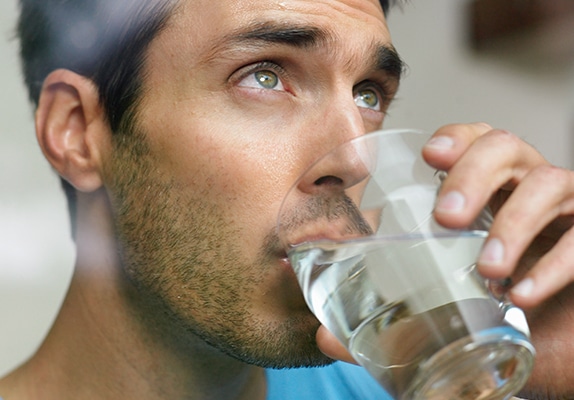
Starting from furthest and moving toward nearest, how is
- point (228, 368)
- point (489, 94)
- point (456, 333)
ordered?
point (489, 94), point (228, 368), point (456, 333)

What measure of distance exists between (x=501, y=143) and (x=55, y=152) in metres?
0.53

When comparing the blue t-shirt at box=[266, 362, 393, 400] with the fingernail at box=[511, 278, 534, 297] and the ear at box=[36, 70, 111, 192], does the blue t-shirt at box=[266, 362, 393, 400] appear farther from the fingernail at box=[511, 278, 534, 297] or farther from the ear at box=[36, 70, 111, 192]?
the fingernail at box=[511, 278, 534, 297]

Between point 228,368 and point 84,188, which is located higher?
point 84,188

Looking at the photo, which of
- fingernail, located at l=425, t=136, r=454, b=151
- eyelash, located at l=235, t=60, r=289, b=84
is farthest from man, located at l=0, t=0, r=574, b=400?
fingernail, located at l=425, t=136, r=454, b=151

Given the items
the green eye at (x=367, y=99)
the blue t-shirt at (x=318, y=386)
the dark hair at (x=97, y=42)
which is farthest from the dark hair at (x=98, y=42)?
the blue t-shirt at (x=318, y=386)

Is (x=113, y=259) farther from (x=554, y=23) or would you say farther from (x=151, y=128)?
(x=554, y=23)

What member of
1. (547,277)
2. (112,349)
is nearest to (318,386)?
(112,349)

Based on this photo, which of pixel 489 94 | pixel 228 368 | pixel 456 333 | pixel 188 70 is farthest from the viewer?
pixel 489 94

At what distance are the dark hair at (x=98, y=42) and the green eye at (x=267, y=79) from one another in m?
0.12

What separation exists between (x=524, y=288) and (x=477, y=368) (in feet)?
0.22

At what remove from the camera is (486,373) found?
540mm

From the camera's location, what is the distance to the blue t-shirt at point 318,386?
1.01m

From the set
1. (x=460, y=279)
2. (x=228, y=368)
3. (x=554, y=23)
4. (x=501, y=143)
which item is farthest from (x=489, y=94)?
(x=460, y=279)

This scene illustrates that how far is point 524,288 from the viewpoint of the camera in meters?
0.56
